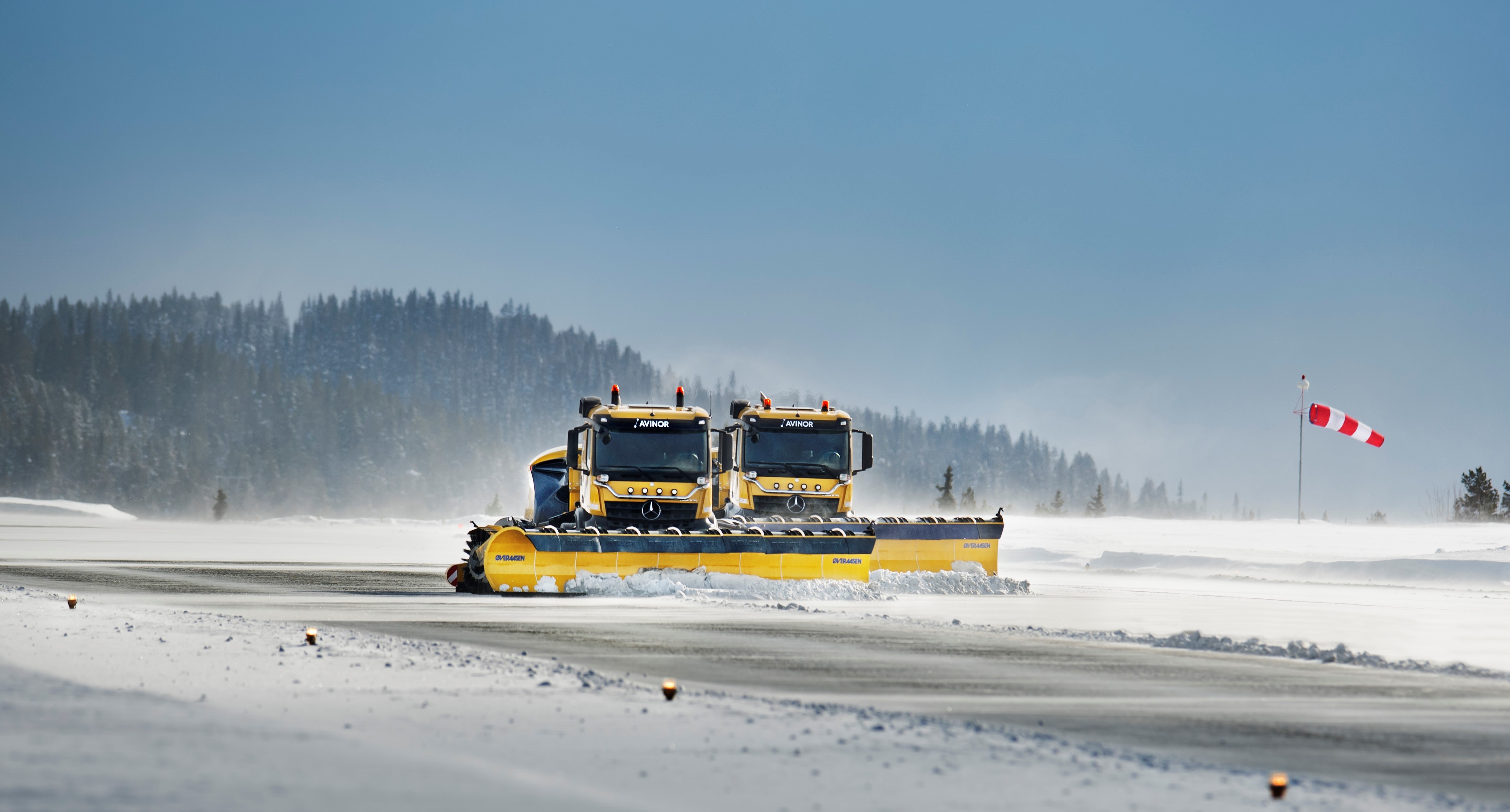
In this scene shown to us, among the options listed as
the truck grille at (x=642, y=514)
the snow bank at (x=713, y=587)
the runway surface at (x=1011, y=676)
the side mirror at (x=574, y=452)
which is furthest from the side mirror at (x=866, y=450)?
the runway surface at (x=1011, y=676)

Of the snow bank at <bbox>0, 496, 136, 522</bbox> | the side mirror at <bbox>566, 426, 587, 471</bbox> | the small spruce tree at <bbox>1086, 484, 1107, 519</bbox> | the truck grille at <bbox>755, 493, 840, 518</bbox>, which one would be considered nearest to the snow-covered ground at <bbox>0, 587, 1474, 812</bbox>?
the side mirror at <bbox>566, 426, 587, 471</bbox>

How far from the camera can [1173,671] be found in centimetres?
1419

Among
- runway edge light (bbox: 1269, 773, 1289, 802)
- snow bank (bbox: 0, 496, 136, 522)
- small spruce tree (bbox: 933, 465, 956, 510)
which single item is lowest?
runway edge light (bbox: 1269, 773, 1289, 802)

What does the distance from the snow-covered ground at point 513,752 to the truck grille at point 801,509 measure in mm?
17838

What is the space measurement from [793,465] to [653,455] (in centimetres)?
415

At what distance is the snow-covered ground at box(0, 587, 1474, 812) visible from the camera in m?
7.06

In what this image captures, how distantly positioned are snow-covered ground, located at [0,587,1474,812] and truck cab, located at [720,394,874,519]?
17878 mm

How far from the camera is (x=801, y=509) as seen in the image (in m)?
30.2

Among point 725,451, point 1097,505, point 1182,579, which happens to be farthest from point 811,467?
point 1097,505

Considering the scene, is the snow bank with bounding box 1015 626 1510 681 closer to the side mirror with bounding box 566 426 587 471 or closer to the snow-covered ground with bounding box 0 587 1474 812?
the snow-covered ground with bounding box 0 587 1474 812

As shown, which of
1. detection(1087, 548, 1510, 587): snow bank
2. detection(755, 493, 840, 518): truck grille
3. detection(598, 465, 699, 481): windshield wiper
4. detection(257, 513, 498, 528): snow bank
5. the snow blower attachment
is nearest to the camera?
the snow blower attachment

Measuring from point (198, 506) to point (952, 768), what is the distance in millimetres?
192967

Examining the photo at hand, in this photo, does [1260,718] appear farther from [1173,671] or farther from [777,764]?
[777,764]

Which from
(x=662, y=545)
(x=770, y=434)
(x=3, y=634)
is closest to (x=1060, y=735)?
(x=3, y=634)
